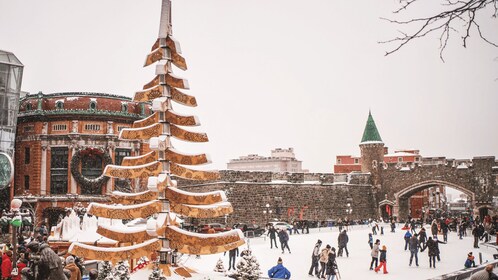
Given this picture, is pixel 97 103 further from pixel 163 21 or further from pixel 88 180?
pixel 163 21

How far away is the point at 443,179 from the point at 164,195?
3832 centimetres

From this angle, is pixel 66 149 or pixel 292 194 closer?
pixel 66 149

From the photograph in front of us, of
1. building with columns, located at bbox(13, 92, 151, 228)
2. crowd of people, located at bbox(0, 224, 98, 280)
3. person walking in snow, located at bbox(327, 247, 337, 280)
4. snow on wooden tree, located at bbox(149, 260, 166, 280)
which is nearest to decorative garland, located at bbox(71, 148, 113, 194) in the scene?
building with columns, located at bbox(13, 92, 151, 228)

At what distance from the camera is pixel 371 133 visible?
164 feet

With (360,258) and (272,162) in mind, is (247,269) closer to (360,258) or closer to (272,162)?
(360,258)

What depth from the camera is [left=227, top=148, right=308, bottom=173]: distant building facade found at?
9175cm

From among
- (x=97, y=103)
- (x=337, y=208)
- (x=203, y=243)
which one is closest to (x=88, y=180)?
(x=97, y=103)

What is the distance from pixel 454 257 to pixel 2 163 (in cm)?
2499

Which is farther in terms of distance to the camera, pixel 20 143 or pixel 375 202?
pixel 375 202

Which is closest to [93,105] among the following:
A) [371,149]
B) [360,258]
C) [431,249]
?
[371,149]

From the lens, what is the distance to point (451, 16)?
420 centimetres

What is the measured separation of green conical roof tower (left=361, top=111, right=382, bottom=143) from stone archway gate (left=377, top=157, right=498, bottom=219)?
12.2 feet

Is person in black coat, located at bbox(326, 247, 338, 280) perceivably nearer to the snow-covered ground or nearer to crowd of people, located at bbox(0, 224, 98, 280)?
the snow-covered ground

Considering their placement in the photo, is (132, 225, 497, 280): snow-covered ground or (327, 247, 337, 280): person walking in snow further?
(132, 225, 497, 280): snow-covered ground
